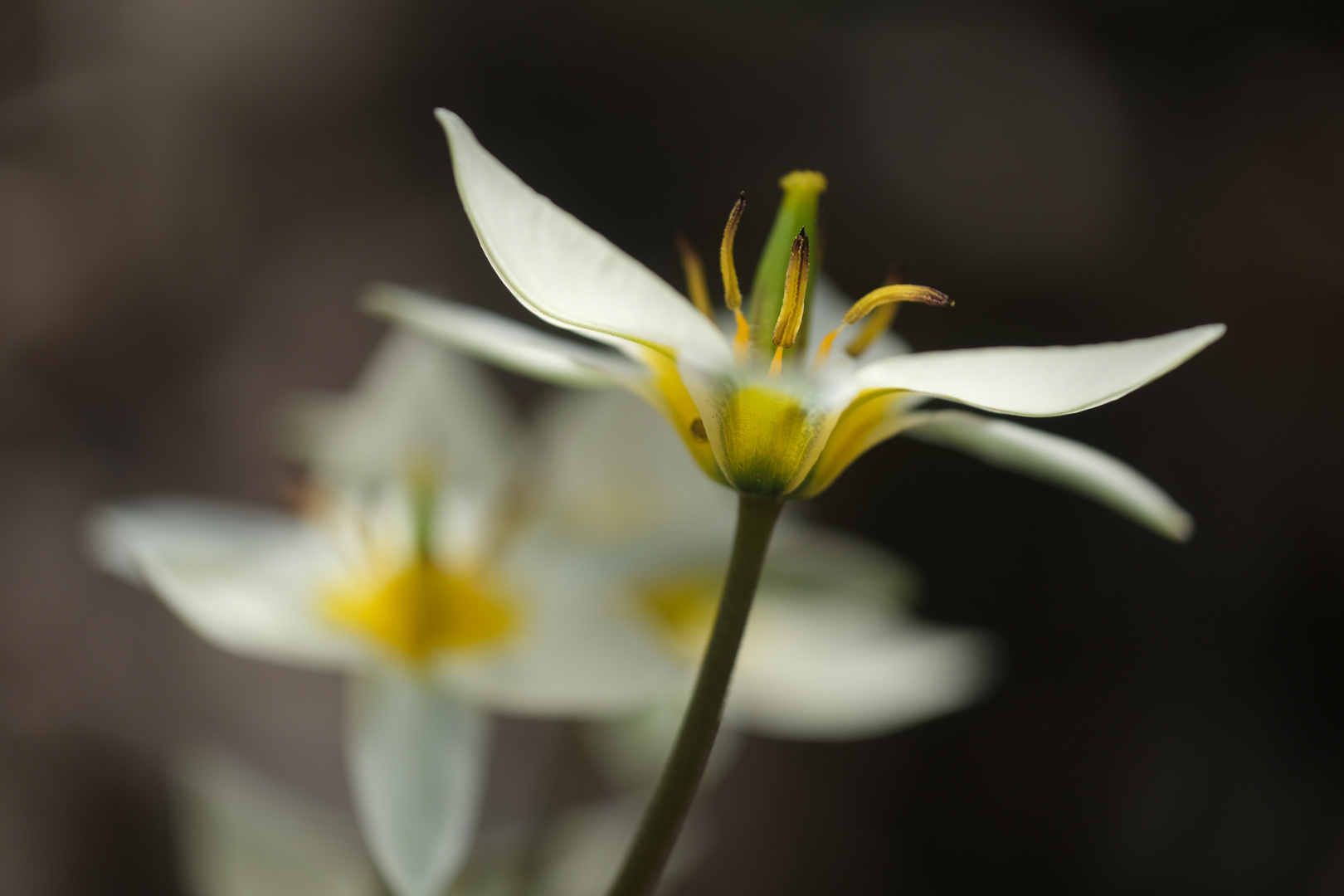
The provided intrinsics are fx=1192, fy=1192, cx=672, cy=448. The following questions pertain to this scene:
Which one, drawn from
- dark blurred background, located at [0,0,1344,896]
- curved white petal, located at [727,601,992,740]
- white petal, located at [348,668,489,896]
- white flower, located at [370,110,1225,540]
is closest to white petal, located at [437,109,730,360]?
white flower, located at [370,110,1225,540]

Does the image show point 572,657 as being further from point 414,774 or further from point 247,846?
point 247,846

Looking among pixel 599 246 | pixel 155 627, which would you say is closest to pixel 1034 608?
pixel 155 627

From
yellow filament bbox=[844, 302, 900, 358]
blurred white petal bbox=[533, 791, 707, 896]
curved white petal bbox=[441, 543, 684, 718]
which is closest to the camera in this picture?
yellow filament bbox=[844, 302, 900, 358]

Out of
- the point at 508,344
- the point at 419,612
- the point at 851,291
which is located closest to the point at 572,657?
the point at 419,612

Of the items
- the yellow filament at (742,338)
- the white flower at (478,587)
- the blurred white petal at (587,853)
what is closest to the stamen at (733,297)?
the yellow filament at (742,338)

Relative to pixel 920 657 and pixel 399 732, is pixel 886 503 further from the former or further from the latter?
pixel 399 732

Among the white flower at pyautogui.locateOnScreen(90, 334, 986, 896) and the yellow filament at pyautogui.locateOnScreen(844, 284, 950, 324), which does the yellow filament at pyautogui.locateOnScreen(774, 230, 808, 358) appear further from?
the white flower at pyautogui.locateOnScreen(90, 334, 986, 896)
